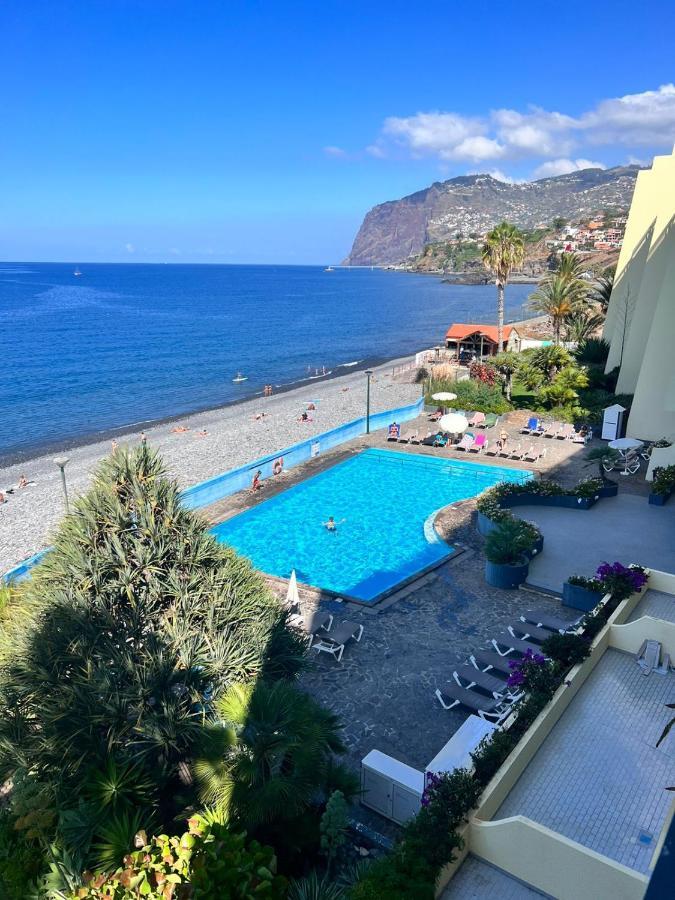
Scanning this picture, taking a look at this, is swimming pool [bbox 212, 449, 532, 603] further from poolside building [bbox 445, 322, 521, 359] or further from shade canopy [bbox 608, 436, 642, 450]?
poolside building [bbox 445, 322, 521, 359]

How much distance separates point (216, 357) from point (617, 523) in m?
52.1

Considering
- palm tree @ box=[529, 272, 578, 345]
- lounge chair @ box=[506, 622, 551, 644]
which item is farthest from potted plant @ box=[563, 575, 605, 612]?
palm tree @ box=[529, 272, 578, 345]

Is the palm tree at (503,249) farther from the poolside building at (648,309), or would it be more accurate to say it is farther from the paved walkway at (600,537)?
the paved walkway at (600,537)

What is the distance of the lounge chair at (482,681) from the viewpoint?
1019cm

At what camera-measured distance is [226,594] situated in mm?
7730

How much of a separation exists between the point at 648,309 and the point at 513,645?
22.6m

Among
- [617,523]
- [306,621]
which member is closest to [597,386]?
[617,523]

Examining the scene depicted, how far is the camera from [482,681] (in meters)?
10.5

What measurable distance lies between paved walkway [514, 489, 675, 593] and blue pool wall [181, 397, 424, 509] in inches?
374

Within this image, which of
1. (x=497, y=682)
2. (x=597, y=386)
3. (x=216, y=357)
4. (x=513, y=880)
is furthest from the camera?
(x=216, y=357)

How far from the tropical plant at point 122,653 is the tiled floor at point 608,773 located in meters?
3.71

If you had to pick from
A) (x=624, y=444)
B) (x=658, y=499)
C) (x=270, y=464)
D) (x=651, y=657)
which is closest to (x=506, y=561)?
(x=651, y=657)

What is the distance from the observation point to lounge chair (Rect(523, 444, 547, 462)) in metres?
24.1

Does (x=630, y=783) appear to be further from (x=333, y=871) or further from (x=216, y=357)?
(x=216, y=357)
